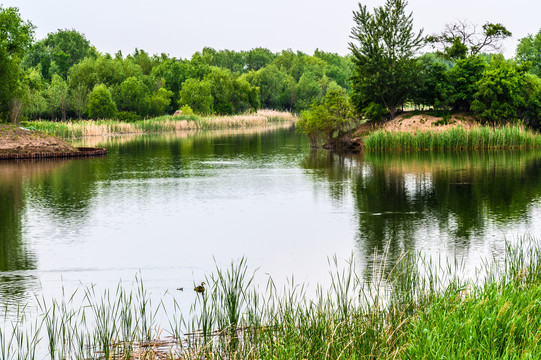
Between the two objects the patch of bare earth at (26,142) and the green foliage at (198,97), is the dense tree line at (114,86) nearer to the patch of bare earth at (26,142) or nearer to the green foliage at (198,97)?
the green foliage at (198,97)

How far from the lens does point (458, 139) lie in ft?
130

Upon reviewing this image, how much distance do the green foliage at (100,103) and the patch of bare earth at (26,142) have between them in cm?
4359

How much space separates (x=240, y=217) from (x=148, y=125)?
56582 millimetres

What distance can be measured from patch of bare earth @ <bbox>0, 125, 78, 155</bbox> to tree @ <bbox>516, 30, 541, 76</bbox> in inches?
2740

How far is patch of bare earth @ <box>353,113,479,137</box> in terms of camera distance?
44062mm

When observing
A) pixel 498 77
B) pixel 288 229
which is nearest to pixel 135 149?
pixel 498 77

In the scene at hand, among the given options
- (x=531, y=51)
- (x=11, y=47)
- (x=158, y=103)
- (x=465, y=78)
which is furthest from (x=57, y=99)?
(x=531, y=51)

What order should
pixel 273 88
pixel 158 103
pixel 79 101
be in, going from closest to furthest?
pixel 79 101
pixel 158 103
pixel 273 88

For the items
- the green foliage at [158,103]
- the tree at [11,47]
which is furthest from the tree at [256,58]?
the tree at [11,47]

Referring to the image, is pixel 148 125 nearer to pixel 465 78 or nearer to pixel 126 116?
pixel 126 116

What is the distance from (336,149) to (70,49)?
10283 cm

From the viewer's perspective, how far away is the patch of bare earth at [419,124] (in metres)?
44.1

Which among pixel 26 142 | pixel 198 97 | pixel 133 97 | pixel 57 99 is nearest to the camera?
pixel 26 142

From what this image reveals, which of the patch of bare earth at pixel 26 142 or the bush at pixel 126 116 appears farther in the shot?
the bush at pixel 126 116
